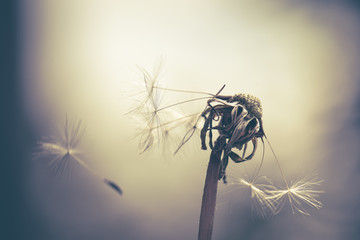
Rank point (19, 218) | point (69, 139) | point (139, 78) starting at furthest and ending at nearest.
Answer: point (19, 218) < point (139, 78) < point (69, 139)

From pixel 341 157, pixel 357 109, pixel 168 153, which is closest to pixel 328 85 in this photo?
pixel 357 109

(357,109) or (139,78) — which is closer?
(139,78)

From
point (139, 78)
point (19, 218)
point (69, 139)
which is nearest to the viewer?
point (69, 139)

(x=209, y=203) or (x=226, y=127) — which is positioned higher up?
(x=226, y=127)

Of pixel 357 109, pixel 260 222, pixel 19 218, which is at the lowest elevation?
pixel 19 218

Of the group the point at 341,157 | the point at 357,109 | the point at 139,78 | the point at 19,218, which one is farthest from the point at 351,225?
the point at 19,218

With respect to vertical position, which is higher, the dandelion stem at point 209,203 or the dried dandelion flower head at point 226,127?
the dried dandelion flower head at point 226,127

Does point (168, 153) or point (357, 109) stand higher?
point (357, 109)

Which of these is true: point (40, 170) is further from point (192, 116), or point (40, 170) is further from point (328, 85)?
point (328, 85)

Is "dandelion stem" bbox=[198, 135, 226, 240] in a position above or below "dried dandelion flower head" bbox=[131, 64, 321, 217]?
below

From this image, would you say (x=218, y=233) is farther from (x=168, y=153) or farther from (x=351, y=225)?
(x=351, y=225)
